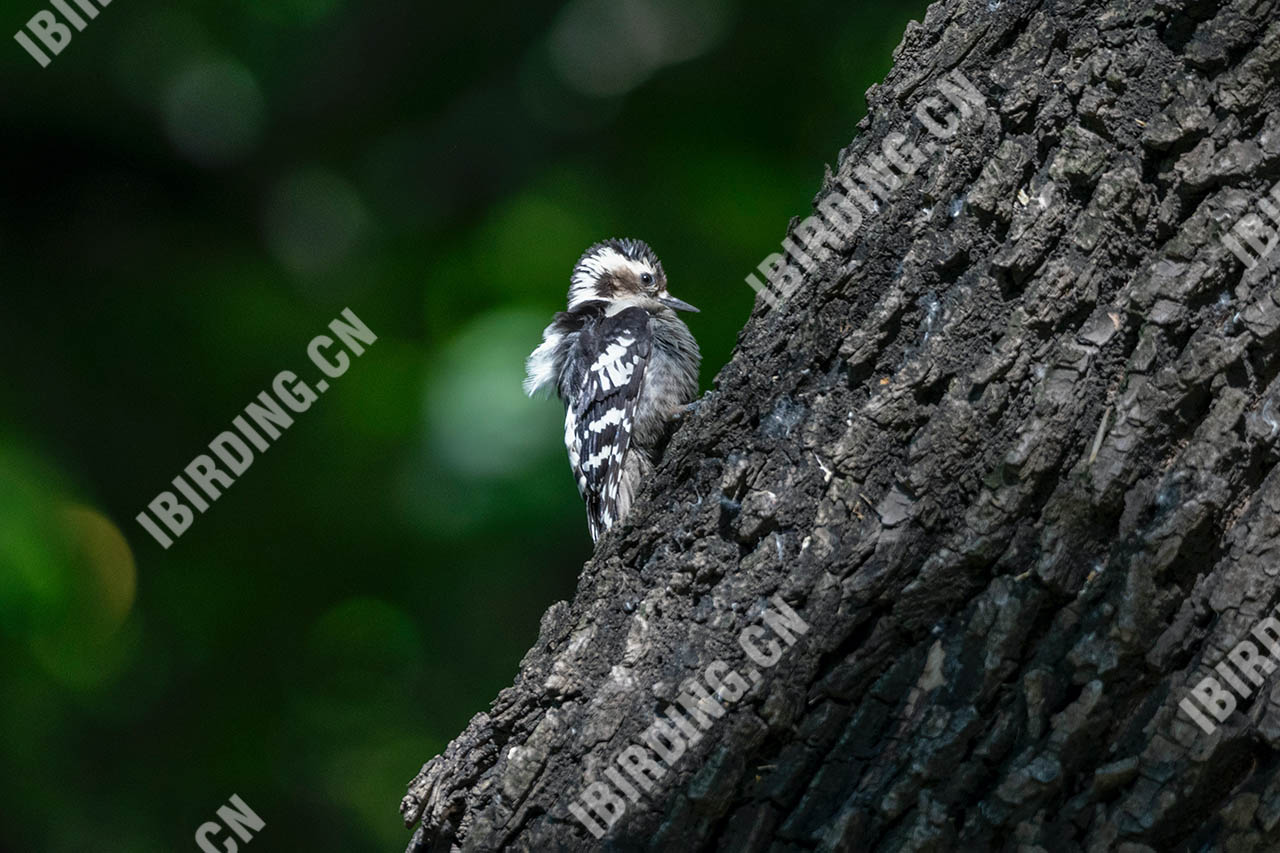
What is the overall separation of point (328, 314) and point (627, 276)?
56.8 inches

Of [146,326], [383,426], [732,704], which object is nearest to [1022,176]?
[732,704]

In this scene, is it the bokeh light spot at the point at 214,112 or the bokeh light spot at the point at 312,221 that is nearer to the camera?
the bokeh light spot at the point at 214,112

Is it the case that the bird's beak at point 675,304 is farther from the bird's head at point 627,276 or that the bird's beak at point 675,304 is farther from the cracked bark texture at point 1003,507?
the cracked bark texture at point 1003,507

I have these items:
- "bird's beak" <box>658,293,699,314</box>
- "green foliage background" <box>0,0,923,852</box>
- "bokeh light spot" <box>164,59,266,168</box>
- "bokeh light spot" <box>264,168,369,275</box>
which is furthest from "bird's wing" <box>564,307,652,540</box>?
"bokeh light spot" <box>164,59,266,168</box>

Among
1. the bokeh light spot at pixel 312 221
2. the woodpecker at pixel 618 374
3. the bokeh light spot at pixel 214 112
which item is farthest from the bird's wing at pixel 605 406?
the bokeh light spot at pixel 214 112

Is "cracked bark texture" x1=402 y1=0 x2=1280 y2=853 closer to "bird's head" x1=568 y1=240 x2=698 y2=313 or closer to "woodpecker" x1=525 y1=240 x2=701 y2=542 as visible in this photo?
"woodpecker" x1=525 y1=240 x2=701 y2=542

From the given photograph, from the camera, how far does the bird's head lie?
4.82 m

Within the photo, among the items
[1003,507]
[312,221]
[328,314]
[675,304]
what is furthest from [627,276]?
[1003,507]

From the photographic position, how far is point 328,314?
5.23 metres

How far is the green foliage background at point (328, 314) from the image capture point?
498 centimetres

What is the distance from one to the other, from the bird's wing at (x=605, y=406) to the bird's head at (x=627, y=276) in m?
0.29

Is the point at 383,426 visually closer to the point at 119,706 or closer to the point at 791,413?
the point at 119,706

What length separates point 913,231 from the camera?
6.28 ft

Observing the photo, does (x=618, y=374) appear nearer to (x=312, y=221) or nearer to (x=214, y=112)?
(x=312, y=221)
